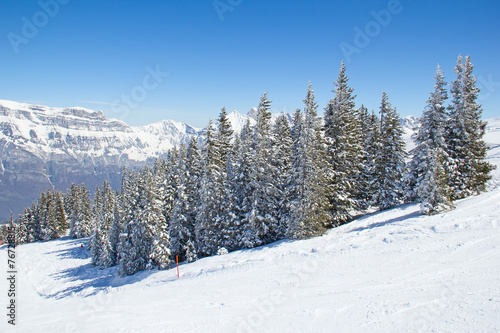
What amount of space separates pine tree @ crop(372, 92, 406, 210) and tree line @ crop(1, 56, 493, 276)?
0.10 meters

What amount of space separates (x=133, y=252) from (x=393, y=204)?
31.1 m

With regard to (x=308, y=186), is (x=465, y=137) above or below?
above

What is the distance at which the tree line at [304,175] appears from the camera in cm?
2509

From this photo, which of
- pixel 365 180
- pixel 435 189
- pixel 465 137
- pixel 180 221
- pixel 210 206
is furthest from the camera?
pixel 180 221

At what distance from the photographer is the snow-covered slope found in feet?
29.3

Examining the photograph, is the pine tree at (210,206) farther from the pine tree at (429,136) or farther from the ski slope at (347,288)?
the pine tree at (429,136)

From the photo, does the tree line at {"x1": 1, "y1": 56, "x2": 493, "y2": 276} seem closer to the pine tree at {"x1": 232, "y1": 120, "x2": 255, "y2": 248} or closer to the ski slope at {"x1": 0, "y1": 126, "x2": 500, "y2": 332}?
the pine tree at {"x1": 232, "y1": 120, "x2": 255, "y2": 248}

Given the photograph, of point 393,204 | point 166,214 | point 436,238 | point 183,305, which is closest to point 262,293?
point 183,305

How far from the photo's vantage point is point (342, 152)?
Answer: 27.0 metres

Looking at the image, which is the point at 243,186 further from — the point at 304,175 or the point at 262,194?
the point at 304,175

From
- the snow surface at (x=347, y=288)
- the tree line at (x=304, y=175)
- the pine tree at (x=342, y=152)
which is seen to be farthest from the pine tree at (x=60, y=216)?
the pine tree at (x=342, y=152)

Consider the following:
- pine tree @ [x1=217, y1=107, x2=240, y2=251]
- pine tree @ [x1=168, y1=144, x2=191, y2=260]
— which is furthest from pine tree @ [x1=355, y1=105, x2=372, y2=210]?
pine tree @ [x1=168, y1=144, x2=191, y2=260]

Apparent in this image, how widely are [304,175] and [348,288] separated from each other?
13483 mm

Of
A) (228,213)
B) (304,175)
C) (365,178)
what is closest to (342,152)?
(304,175)
